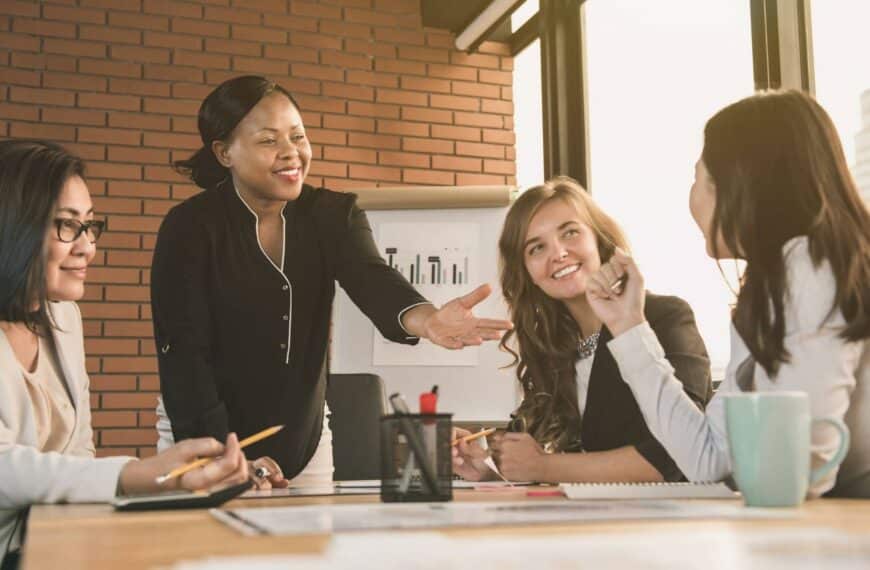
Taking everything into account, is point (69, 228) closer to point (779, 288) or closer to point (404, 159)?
point (779, 288)

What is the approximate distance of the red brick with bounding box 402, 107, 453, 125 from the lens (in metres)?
4.42

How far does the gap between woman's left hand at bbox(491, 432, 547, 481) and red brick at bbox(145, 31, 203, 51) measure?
3.16m

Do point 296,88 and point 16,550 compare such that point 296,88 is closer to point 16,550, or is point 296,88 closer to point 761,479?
point 16,550

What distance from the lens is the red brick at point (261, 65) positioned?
4.23 metres

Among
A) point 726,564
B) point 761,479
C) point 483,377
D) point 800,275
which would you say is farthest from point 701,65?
point 726,564

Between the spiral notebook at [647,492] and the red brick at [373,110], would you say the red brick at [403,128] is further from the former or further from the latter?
the spiral notebook at [647,492]

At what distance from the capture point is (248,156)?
2.05 metres

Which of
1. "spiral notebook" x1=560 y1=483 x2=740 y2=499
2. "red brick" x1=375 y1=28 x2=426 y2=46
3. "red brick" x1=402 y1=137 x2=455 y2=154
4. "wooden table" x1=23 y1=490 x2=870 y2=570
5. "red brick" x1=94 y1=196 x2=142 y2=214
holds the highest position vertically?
"red brick" x1=375 y1=28 x2=426 y2=46

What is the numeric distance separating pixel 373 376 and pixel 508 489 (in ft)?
4.36

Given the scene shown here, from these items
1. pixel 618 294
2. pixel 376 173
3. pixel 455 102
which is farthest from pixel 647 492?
pixel 455 102

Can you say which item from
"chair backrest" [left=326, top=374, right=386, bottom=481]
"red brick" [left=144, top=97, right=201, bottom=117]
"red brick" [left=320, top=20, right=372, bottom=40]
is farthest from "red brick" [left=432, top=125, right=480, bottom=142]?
"chair backrest" [left=326, top=374, right=386, bottom=481]

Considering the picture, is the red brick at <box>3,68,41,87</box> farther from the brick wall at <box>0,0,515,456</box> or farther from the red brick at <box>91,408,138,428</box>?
the red brick at <box>91,408,138,428</box>

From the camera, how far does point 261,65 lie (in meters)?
4.25

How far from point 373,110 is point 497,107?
24.9 inches
